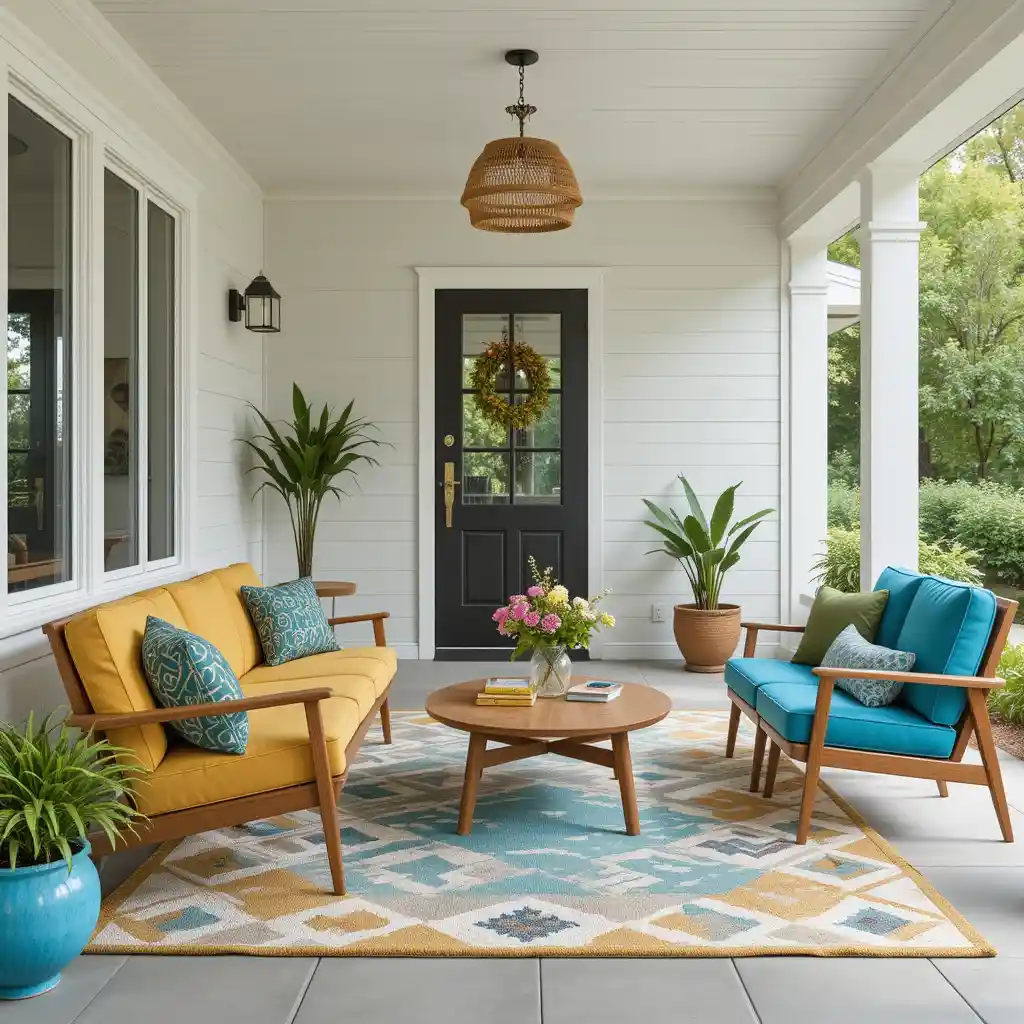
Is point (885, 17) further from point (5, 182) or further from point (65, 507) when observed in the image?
point (65, 507)

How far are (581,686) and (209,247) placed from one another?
3.17 m

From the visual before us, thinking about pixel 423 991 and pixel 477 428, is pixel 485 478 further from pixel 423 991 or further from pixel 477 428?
pixel 423 991

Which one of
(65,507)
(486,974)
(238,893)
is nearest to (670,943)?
(486,974)

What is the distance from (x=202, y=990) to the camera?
7.73 feet

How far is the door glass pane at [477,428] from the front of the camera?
6570 millimetres

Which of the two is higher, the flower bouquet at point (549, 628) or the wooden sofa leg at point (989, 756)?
the flower bouquet at point (549, 628)

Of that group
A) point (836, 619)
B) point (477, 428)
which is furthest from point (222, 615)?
point (477, 428)

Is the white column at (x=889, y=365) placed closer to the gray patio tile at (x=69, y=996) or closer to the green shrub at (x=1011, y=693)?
the green shrub at (x=1011, y=693)

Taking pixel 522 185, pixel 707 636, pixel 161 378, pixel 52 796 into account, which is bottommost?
pixel 707 636

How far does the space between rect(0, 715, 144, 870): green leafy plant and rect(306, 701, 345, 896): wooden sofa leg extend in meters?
0.46

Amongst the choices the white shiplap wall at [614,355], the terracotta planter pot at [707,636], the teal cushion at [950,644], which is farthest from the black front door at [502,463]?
the teal cushion at [950,644]

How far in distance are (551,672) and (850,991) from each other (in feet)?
5.54

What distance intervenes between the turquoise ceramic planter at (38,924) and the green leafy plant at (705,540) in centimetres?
Result: 433

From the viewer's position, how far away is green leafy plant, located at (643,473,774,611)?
20.4 ft
